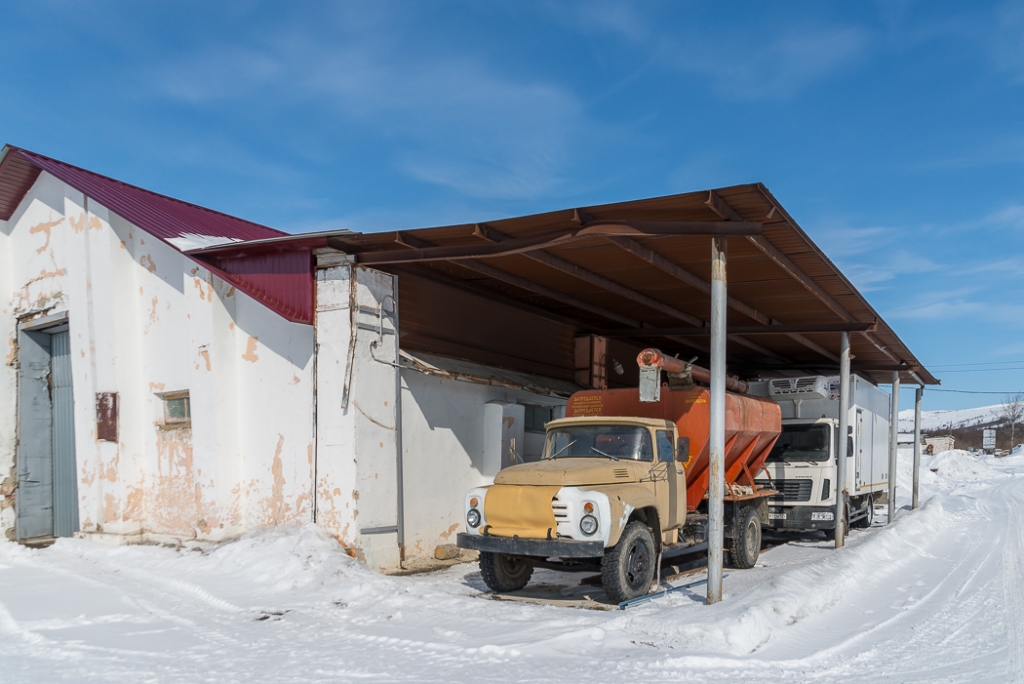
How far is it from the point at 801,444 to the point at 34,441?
14.7 meters

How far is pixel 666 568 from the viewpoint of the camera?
12.3m

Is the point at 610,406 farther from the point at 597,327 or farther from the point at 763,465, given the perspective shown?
the point at 597,327

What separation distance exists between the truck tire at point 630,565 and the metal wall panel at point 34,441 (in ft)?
36.0

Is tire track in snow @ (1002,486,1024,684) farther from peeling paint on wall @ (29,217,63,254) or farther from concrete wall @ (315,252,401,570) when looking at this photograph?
peeling paint on wall @ (29,217,63,254)

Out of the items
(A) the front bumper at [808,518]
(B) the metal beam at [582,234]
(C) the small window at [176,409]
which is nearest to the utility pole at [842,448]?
(A) the front bumper at [808,518]

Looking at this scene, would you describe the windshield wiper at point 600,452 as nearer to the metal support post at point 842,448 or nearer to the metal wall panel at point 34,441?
the metal support post at point 842,448

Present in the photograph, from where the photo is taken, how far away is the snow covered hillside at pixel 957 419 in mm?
134000

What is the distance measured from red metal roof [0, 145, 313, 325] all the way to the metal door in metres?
2.81

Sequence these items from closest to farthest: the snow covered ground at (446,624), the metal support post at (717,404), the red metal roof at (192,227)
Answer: the snow covered ground at (446,624) < the metal support post at (717,404) < the red metal roof at (192,227)

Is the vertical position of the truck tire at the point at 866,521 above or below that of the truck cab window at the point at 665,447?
below

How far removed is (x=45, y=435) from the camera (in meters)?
14.7

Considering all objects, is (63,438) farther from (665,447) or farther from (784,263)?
(784,263)

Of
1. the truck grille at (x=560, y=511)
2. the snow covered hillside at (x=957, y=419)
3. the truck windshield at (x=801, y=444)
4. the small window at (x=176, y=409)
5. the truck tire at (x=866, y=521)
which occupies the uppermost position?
the small window at (x=176, y=409)

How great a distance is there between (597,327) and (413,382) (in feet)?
22.3
